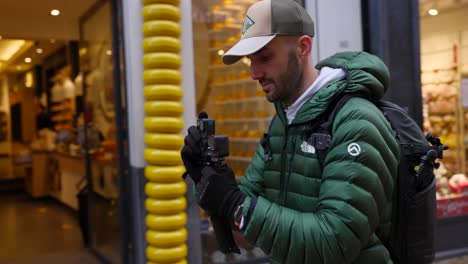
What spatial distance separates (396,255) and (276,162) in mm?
523

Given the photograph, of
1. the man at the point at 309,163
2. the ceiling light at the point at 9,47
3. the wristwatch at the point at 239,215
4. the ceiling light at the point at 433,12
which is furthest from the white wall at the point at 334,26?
the ceiling light at the point at 9,47

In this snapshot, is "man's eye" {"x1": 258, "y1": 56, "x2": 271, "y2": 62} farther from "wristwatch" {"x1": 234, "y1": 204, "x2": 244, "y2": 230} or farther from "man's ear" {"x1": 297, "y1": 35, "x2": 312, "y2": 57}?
"wristwatch" {"x1": 234, "y1": 204, "x2": 244, "y2": 230}

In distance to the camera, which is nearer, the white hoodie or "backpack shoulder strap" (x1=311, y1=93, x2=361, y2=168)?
"backpack shoulder strap" (x1=311, y1=93, x2=361, y2=168)

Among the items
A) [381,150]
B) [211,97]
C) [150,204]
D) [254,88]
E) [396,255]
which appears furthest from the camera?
[254,88]

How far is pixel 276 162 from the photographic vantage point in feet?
6.23

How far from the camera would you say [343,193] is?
59.2 inches

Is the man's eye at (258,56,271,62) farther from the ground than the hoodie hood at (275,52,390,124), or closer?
farther from the ground

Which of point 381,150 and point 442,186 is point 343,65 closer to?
point 381,150

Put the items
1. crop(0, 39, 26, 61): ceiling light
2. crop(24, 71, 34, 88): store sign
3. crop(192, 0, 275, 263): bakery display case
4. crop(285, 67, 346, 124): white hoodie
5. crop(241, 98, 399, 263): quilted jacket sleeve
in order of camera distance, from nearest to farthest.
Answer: crop(241, 98, 399, 263): quilted jacket sleeve → crop(285, 67, 346, 124): white hoodie → crop(192, 0, 275, 263): bakery display case → crop(0, 39, 26, 61): ceiling light → crop(24, 71, 34, 88): store sign

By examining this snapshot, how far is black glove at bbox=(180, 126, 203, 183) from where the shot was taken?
1626mm

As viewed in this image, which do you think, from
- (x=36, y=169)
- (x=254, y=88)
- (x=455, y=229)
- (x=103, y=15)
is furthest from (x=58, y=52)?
(x=455, y=229)

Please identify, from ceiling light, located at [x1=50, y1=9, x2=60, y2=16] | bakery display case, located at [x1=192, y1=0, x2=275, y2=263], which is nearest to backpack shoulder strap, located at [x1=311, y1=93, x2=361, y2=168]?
bakery display case, located at [x1=192, y1=0, x2=275, y2=263]

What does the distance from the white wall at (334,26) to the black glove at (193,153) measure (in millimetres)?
3637

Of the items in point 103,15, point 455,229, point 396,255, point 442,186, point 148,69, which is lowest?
point 455,229
